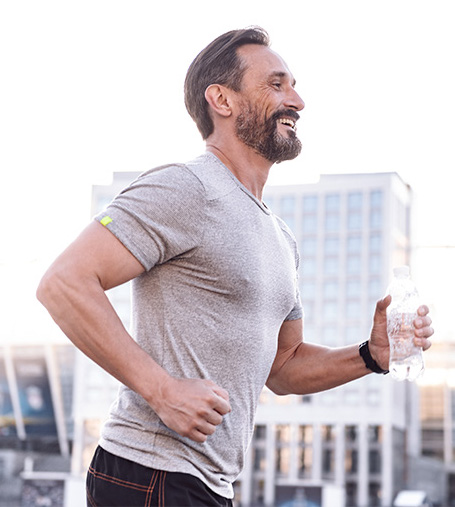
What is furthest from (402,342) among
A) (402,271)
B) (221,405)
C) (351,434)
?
(351,434)

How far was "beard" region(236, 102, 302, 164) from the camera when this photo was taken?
1.62 m

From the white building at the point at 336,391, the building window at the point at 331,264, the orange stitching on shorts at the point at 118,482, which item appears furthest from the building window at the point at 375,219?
the orange stitching on shorts at the point at 118,482

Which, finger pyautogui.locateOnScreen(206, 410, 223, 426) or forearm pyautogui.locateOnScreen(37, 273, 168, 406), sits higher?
forearm pyautogui.locateOnScreen(37, 273, 168, 406)

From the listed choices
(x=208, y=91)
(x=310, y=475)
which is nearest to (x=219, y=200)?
(x=208, y=91)

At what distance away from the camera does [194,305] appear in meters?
1.38

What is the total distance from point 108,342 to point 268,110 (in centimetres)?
62

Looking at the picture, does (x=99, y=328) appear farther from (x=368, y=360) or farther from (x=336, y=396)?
(x=336, y=396)

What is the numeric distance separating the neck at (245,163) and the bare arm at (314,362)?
0.32 metres

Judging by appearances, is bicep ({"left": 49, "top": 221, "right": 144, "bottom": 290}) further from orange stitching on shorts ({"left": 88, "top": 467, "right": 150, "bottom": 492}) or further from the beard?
the beard

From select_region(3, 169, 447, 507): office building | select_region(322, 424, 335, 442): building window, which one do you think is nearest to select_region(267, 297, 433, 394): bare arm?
select_region(3, 169, 447, 507): office building

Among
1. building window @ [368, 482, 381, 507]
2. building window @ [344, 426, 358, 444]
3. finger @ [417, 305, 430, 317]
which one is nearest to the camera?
finger @ [417, 305, 430, 317]

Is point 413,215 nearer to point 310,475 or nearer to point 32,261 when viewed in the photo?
point 310,475

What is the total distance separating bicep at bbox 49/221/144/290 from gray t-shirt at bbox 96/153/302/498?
0.02 meters

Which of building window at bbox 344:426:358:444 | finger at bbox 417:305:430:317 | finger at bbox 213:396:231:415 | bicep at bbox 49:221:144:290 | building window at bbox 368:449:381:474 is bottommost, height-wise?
building window at bbox 368:449:381:474
